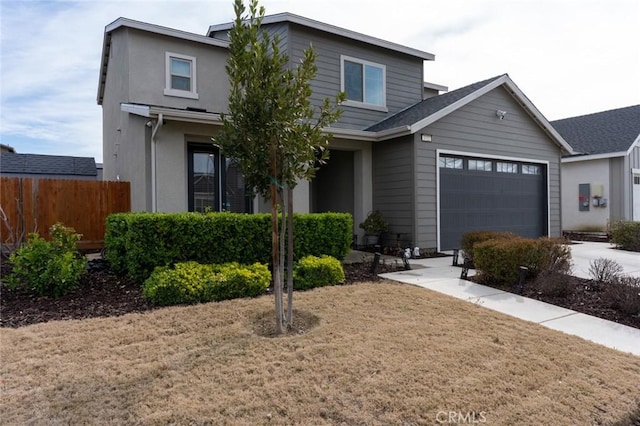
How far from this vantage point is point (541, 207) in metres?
12.4

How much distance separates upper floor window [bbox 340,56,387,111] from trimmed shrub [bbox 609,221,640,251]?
25.3 ft

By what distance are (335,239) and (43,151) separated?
79.4 ft

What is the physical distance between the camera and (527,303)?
5.46 meters

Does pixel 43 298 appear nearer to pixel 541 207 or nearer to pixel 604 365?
pixel 604 365

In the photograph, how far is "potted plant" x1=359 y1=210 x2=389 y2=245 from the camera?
10172 millimetres

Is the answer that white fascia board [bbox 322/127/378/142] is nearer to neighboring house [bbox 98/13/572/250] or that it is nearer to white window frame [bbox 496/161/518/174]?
neighboring house [bbox 98/13/572/250]

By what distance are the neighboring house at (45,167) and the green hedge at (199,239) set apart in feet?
57.3

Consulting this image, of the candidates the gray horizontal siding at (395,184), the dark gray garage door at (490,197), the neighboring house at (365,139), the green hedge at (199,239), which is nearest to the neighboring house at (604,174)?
the neighboring house at (365,139)

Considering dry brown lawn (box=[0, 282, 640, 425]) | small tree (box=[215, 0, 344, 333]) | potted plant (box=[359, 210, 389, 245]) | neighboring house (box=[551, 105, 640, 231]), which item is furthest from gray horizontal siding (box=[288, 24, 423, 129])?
neighboring house (box=[551, 105, 640, 231])

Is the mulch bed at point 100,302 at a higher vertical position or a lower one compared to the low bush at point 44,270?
lower

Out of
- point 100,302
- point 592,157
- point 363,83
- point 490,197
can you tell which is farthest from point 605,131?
point 100,302

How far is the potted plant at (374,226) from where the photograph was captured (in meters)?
10.2

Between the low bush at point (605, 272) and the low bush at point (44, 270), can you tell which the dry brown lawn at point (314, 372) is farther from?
the low bush at point (605, 272)

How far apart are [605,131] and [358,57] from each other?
40.9ft
